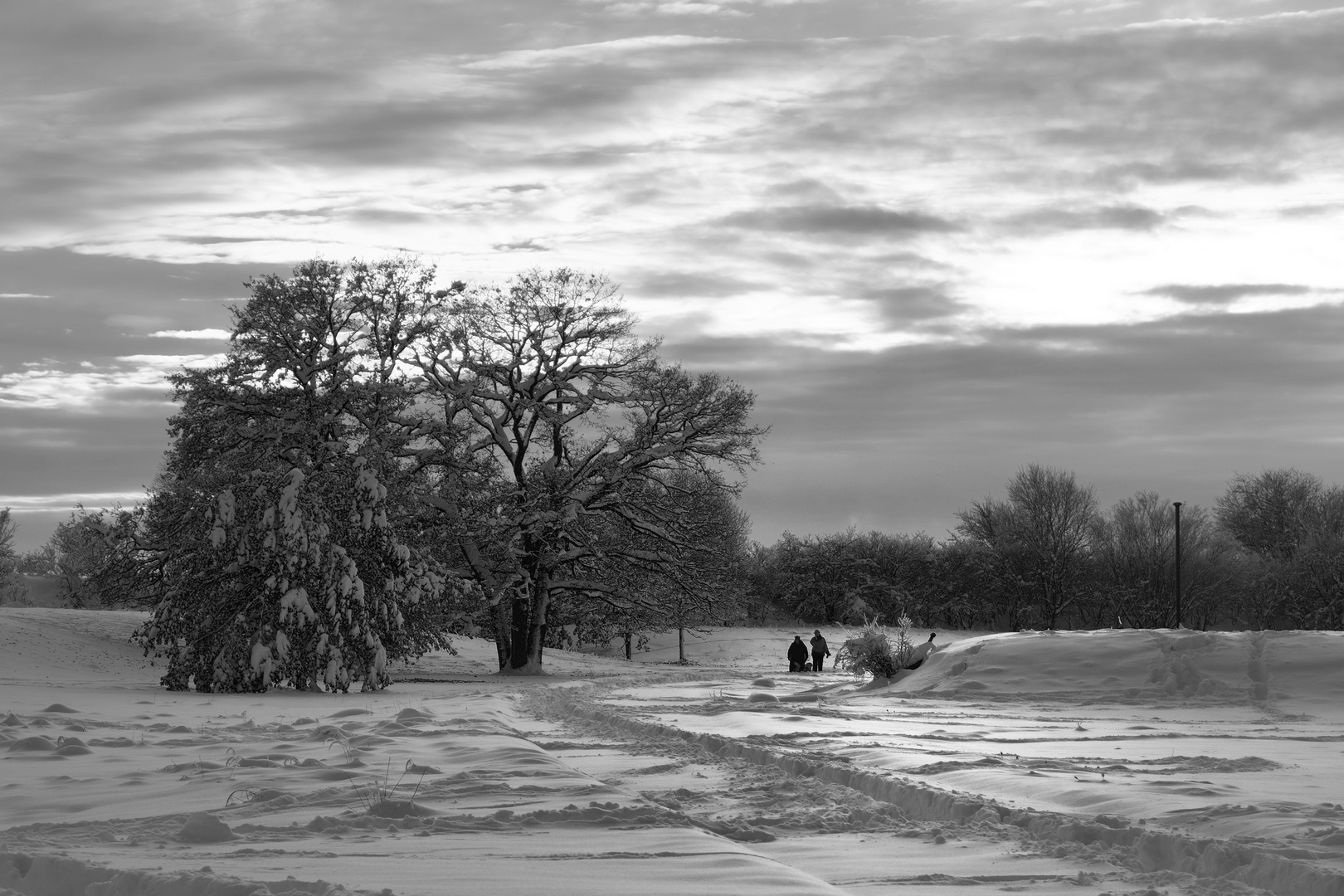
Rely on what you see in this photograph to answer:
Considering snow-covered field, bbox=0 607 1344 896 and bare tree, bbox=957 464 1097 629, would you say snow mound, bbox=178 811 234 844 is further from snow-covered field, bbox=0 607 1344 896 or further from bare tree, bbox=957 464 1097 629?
bare tree, bbox=957 464 1097 629

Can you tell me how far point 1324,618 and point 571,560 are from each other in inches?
1716

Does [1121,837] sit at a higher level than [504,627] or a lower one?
higher

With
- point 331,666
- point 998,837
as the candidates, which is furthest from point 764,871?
point 331,666

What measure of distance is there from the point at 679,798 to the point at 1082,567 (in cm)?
6765

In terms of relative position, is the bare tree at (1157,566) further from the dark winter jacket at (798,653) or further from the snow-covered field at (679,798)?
the snow-covered field at (679,798)

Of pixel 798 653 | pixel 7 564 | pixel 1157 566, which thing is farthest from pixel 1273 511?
pixel 7 564

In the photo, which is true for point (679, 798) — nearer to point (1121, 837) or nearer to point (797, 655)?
point (1121, 837)

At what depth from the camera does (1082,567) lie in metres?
71.3

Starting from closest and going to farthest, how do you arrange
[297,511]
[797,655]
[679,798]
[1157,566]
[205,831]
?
[205,831], [679,798], [297,511], [797,655], [1157,566]

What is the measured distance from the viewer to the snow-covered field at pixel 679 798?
216 inches

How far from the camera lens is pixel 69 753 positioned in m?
10.2

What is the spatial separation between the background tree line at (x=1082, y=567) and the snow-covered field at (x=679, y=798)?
171ft

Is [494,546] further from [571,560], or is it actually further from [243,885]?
[243,885]

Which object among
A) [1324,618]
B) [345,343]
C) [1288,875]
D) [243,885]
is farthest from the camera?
[1324,618]
